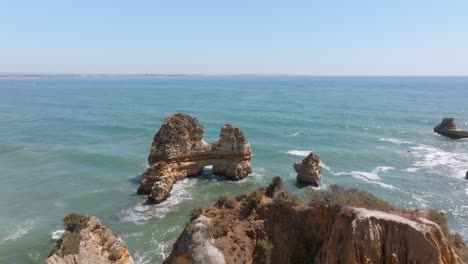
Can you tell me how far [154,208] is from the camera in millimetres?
36844

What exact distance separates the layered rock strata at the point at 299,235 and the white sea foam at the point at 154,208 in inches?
573

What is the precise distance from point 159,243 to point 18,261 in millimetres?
10082

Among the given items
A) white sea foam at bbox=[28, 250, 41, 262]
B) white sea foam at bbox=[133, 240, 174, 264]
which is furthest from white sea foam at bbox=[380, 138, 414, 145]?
white sea foam at bbox=[28, 250, 41, 262]

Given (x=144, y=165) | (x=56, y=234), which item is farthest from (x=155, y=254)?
(x=144, y=165)

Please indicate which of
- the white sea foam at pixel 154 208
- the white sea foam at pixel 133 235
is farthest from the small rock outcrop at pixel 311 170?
the white sea foam at pixel 133 235

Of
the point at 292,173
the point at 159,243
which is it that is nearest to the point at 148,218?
the point at 159,243

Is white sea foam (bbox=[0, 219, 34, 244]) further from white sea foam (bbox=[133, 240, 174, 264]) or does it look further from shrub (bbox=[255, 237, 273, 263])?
shrub (bbox=[255, 237, 273, 263])

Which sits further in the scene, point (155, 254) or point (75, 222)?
point (155, 254)

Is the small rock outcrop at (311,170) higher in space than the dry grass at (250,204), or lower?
lower

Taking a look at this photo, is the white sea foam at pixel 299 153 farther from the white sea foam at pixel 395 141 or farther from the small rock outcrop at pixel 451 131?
the small rock outcrop at pixel 451 131

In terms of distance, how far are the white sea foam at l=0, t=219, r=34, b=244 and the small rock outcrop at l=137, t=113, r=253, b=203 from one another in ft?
35.0

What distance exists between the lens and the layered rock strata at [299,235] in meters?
16.4

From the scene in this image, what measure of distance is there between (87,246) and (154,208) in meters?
15.5

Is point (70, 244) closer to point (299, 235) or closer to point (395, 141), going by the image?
point (299, 235)
